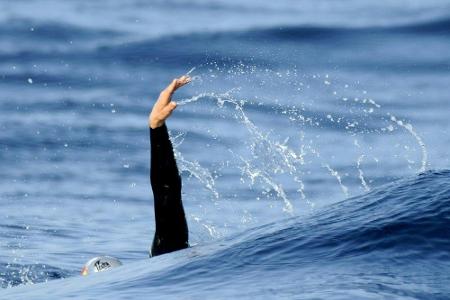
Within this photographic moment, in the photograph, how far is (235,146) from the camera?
66.9 ft

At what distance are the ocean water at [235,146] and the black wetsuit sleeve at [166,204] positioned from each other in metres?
0.26

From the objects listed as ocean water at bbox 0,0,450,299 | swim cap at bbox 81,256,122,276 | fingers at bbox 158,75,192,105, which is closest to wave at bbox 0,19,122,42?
ocean water at bbox 0,0,450,299

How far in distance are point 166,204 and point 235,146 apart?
404 inches

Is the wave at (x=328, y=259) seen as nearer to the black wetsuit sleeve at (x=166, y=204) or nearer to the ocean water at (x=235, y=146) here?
the ocean water at (x=235, y=146)

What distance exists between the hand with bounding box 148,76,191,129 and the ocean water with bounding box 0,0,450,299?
101cm

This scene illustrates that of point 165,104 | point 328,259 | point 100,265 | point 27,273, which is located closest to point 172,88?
point 165,104

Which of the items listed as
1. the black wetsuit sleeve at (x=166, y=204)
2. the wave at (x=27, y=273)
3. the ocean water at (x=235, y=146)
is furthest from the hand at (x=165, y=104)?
the wave at (x=27, y=273)

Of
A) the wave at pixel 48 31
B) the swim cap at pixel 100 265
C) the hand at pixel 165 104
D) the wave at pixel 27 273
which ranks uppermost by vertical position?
the hand at pixel 165 104

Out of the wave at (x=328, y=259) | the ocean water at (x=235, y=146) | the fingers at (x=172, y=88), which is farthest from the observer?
the fingers at (x=172, y=88)

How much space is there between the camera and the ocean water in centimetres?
838

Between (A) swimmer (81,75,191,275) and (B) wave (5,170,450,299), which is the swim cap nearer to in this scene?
(A) swimmer (81,75,191,275)

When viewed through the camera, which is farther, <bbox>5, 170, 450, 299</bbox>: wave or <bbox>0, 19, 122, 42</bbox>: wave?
<bbox>0, 19, 122, 42</bbox>: wave

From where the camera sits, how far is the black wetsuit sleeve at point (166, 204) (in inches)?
400

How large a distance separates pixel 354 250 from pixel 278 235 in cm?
84
